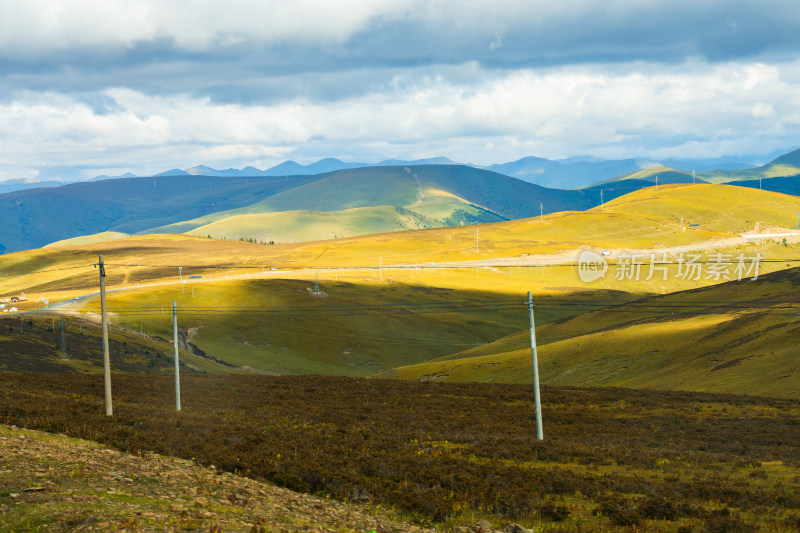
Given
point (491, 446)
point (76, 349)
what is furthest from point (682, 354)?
point (76, 349)

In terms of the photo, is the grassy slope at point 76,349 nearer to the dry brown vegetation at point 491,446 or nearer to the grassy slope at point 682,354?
the dry brown vegetation at point 491,446

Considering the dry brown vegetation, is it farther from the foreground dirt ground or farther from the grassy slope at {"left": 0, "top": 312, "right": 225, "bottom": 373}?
the grassy slope at {"left": 0, "top": 312, "right": 225, "bottom": 373}

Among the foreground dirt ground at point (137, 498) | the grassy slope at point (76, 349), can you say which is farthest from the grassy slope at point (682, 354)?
the foreground dirt ground at point (137, 498)

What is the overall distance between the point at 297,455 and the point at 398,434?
343 inches

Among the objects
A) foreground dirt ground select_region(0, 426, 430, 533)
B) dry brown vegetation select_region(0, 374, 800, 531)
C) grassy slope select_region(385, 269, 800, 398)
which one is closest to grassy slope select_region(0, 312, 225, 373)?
dry brown vegetation select_region(0, 374, 800, 531)

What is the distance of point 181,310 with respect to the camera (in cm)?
14212

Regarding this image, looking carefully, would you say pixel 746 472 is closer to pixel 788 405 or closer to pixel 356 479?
pixel 356 479

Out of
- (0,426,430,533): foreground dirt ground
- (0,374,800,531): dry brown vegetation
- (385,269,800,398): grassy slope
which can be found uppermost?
(0,426,430,533): foreground dirt ground

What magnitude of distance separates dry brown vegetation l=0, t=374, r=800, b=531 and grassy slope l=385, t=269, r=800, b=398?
908 centimetres

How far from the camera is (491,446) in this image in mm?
33938

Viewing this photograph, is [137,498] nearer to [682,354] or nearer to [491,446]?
[491,446]

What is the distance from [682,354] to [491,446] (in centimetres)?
4259

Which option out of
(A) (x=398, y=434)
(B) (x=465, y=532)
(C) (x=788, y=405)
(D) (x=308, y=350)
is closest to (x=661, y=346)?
(C) (x=788, y=405)

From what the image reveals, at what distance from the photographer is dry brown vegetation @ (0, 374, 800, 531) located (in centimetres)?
2377
